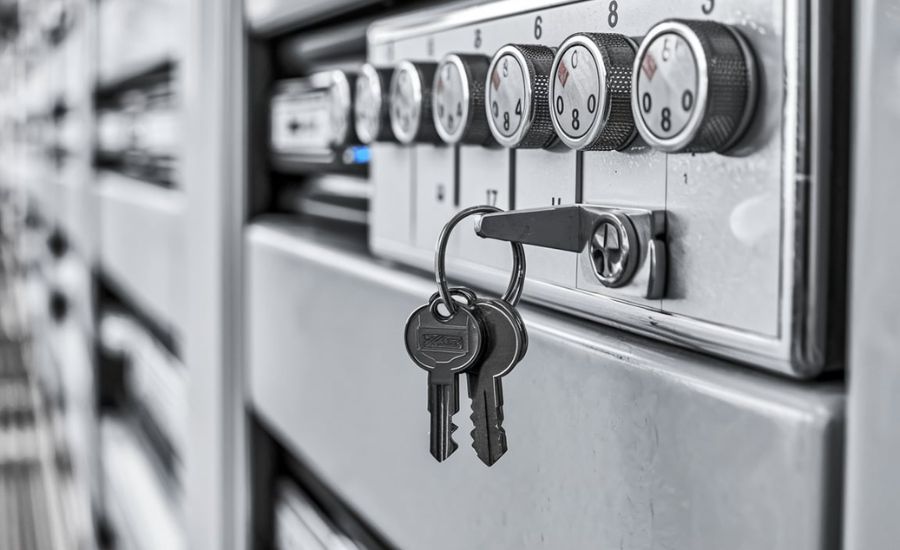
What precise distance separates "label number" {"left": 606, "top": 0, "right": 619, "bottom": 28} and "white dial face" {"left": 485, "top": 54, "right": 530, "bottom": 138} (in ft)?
0.14

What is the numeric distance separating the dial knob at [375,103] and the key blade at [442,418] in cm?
25

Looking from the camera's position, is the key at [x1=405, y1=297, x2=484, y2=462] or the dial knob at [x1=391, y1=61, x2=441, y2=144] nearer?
the key at [x1=405, y1=297, x2=484, y2=462]

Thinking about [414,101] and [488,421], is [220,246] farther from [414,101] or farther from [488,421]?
[488,421]

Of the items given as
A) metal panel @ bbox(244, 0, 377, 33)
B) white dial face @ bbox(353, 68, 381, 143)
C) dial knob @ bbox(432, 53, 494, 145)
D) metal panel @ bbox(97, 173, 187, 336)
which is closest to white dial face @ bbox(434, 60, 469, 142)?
dial knob @ bbox(432, 53, 494, 145)

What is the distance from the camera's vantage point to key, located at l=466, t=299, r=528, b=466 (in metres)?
0.42

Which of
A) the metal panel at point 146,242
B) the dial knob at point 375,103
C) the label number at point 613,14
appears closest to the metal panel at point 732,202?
the label number at point 613,14

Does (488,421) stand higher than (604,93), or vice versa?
(604,93)

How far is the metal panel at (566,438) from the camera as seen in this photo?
35 centimetres

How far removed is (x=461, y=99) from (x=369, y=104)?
151 millimetres

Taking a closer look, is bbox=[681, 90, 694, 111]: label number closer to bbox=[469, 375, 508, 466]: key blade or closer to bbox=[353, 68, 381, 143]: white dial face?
bbox=[469, 375, 508, 466]: key blade

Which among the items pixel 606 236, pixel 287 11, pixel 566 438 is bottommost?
pixel 566 438

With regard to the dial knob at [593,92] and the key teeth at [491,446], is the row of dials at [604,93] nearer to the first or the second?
the dial knob at [593,92]

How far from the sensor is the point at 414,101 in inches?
22.9

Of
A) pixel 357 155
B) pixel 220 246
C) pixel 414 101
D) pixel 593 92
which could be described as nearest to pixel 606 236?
pixel 593 92
